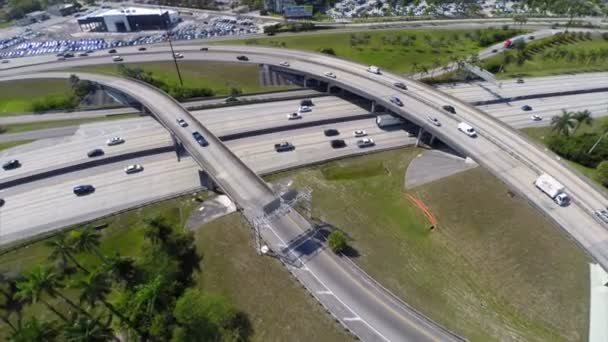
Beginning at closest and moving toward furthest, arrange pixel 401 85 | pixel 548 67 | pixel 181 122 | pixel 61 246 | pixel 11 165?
pixel 61 246 → pixel 11 165 → pixel 181 122 → pixel 401 85 → pixel 548 67

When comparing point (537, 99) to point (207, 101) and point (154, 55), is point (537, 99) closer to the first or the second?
point (207, 101)

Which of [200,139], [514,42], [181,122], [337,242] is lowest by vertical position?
[337,242]

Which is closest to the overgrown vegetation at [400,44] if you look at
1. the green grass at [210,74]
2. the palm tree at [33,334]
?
the green grass at [210,74]

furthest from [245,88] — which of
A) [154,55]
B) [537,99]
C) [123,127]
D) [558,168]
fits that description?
[537,99]

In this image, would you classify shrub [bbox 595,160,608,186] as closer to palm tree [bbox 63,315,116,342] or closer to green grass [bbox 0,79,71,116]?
palm tree [bbox 63,315,116,342]

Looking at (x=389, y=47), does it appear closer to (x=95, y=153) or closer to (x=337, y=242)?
(x=337, y=242)

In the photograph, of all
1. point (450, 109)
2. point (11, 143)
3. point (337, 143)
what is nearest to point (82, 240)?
point (337, 143)

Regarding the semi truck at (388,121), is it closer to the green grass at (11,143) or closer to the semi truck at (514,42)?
the semi truck at (514,42)
